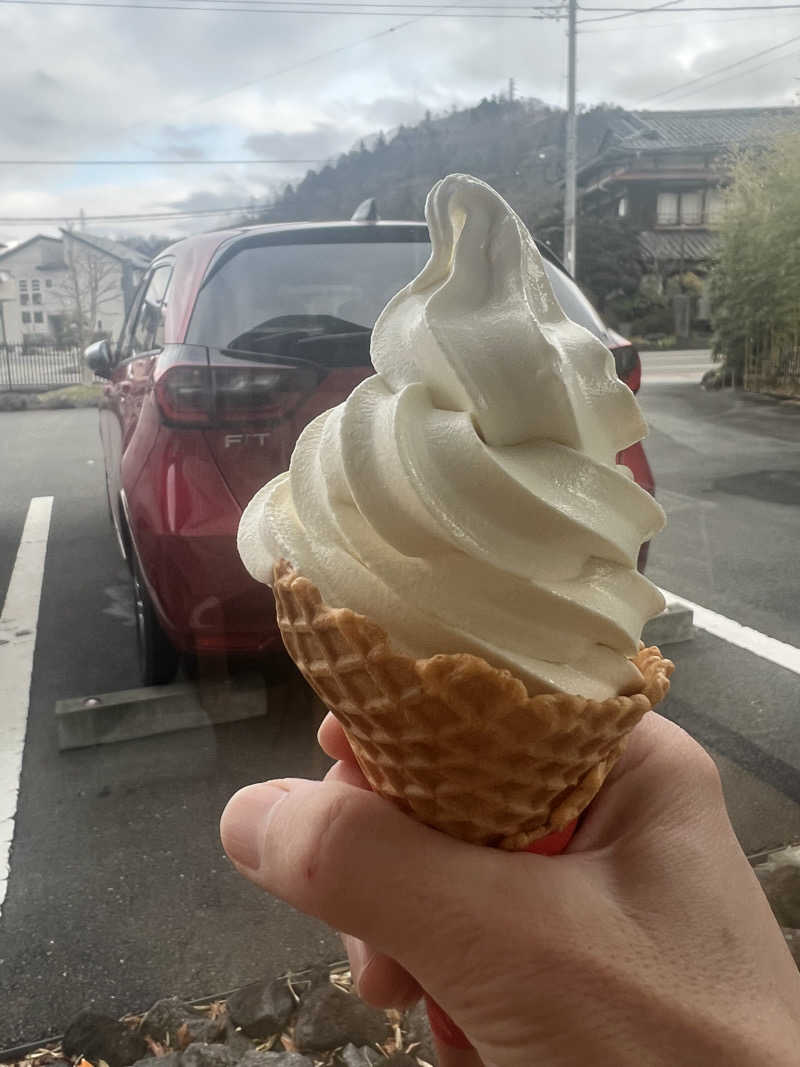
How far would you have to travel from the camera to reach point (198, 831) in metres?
1.56

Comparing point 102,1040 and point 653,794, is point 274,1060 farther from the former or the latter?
point 653,794

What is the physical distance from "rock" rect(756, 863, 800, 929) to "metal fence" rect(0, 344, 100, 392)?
1626 millimetres

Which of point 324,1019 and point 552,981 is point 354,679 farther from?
point 324,1019

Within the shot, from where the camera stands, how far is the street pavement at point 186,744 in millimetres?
1407

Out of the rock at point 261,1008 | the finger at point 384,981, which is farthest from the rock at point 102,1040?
the finger at point 384,981

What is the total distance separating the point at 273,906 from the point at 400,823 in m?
0.82

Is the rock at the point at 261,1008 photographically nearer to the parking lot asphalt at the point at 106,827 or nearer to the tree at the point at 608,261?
the parking lot asphalt at the point at 106,827

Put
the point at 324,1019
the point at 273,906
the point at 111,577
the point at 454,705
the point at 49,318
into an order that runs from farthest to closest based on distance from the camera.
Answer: the point at 111,577, the point at 49,318, the point at 273,906, the point at 324,1019, the point at 454,705

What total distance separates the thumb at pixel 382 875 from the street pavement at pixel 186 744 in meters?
0.75

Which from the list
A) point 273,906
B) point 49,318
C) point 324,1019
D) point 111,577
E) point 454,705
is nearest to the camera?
point 454,705

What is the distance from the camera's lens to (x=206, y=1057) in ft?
4.25

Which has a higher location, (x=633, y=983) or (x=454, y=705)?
(x=454, y=705)

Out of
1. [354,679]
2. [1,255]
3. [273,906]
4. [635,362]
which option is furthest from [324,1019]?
[1,255]

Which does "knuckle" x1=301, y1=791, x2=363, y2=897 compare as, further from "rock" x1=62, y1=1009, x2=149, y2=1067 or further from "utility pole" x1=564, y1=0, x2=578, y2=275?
"utility pole" x1=564, y1=0, x2=578, y2=275
